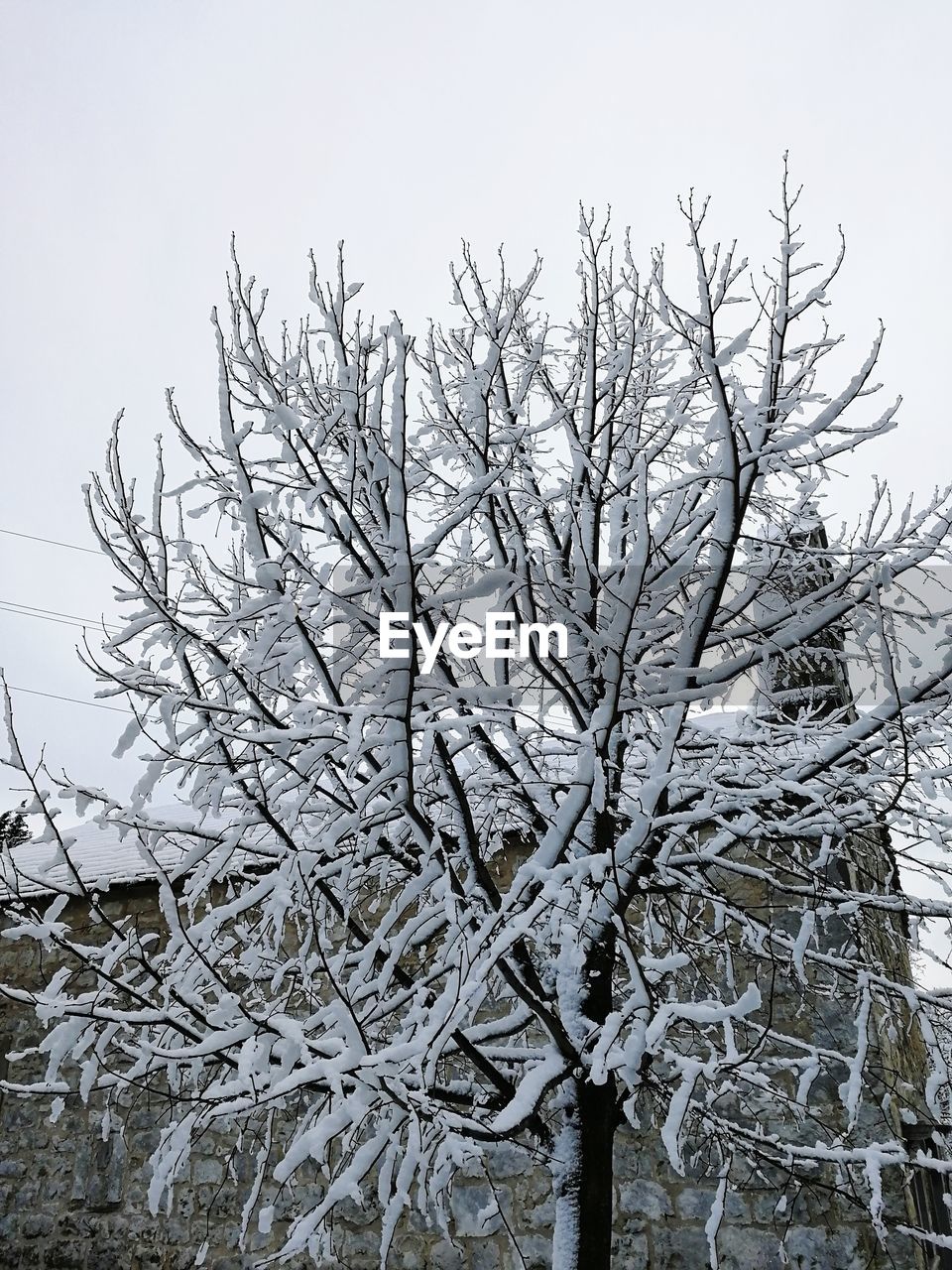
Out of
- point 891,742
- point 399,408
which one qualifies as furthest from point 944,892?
point 399,408

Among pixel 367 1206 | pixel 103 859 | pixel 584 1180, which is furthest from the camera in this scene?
pixel 103 859

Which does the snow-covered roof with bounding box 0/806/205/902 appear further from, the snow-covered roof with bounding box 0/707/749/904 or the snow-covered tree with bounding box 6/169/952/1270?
the snow-covered tree with bounding box 6/169/952/1270

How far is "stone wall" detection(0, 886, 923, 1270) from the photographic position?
4199 mm

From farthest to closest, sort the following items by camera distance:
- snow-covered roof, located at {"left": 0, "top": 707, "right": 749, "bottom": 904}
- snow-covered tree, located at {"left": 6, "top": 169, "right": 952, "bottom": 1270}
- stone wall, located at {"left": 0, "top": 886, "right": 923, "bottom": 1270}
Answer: snow-covered roof, located at {"left": 0, "top": 707, "right": 749, "bottom": 904} → stone wall, located at {"left": 0, "top": 886, "right": 923, "bottom": 1270} → snow-covered tree, located at {"left": 6, "top": 169, "right": 952, "bottom": 1270}

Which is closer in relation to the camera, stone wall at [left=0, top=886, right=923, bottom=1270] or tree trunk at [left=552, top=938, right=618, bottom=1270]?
tree trunk at [left=552, top=938, right=618, bottom=1270]

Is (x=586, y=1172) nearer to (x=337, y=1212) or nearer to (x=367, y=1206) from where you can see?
(x=367, y=1206)

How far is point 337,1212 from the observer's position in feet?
16.1

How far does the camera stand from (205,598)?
11.0ft

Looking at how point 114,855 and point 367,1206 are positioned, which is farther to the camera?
point 114,855

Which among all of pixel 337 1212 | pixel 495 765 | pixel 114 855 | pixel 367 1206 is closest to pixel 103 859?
pixel 114 855

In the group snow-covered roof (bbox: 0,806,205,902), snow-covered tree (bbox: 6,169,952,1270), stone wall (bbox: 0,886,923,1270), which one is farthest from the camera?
snow-covered roof (bbox: 0,806,205,902)

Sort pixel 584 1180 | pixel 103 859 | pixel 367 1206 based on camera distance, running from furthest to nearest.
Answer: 1. pixel 103 859
2. pixel 367 1206
3. pixel 584 1180

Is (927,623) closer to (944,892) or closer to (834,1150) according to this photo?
(944,892)

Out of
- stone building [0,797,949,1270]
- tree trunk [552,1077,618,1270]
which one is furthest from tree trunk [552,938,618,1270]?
stone building [0,797,949,1270]
